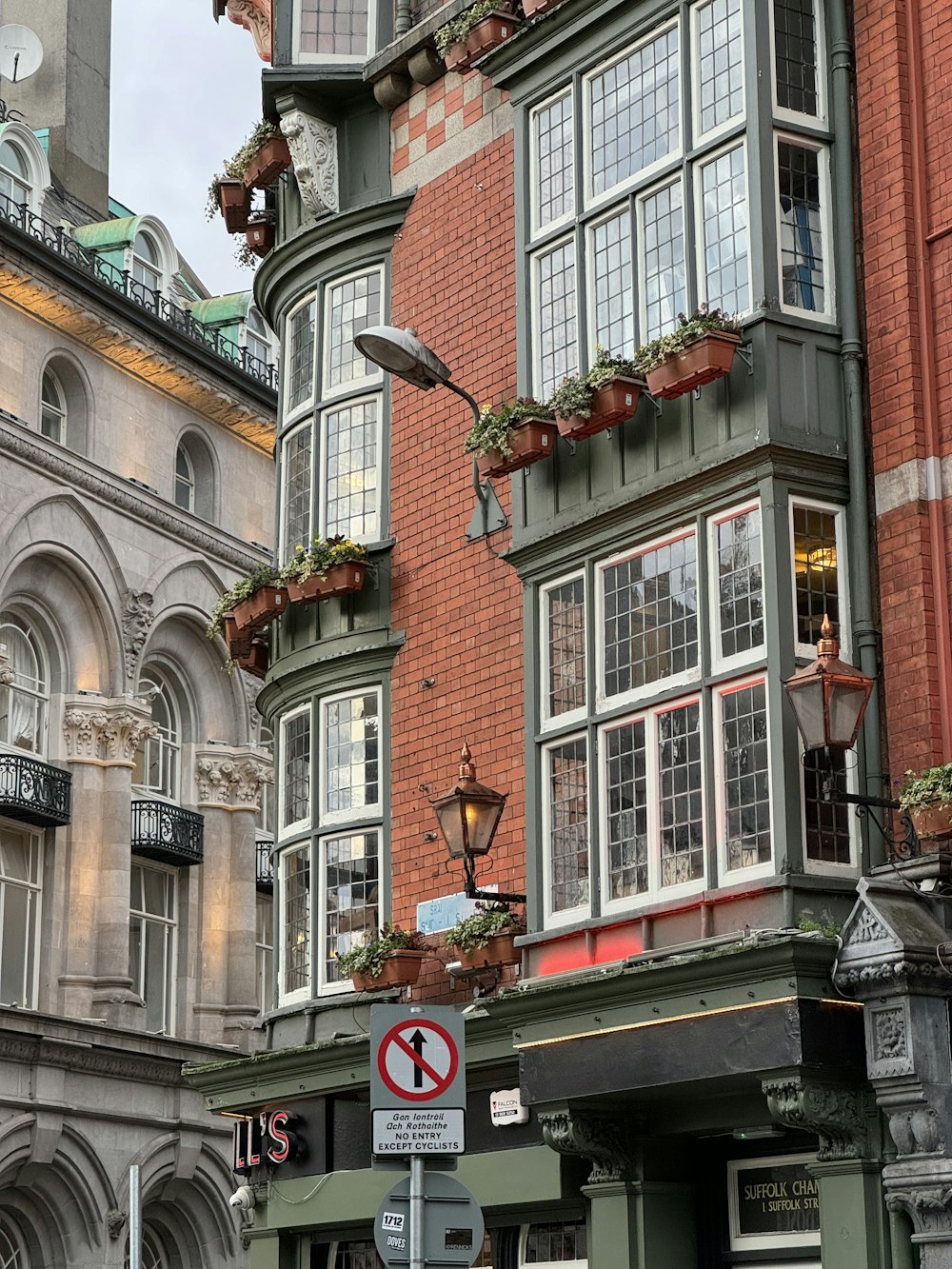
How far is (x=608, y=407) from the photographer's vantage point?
1630cm

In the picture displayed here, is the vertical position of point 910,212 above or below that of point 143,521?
below

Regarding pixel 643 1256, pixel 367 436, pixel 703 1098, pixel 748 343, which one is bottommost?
pixel 643 1256

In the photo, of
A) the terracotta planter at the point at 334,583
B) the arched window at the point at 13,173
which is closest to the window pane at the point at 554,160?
the terracotta planter at the point at 334,583

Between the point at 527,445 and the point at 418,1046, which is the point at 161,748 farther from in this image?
the point at 418,1046

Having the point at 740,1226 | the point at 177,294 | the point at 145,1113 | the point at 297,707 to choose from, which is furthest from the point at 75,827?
the point at 740,1226

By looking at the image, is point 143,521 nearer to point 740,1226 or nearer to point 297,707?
point 297,707

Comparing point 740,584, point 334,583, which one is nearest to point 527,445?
point 740,584

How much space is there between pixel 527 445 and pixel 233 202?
22.7 feet

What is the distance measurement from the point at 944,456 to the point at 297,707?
7882 millimetres

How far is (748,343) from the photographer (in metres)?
15.7

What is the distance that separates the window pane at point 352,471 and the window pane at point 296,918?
125 inches

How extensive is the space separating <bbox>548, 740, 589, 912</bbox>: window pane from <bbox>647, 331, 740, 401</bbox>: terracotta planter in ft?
9.80

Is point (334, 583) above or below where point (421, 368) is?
below

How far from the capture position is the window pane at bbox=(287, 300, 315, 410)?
21.5 m
